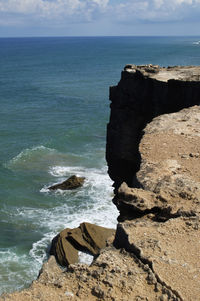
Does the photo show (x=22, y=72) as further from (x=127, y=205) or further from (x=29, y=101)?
(x=127, y=205)

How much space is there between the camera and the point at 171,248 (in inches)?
286

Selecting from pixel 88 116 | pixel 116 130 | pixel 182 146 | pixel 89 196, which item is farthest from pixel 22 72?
pixel 182 146

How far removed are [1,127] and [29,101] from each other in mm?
13178

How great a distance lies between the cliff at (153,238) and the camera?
643 cm

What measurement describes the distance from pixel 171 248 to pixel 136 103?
13.6 m

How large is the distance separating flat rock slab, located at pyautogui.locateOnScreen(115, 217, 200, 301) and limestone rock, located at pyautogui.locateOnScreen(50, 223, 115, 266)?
1317cm

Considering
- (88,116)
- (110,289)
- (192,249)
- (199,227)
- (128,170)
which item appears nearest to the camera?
(110,289)

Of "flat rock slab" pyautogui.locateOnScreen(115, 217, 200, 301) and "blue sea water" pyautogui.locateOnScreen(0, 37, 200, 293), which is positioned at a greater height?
"flat rock slab" pyautogui.locateOnScreen(115, 217, 200, 301)

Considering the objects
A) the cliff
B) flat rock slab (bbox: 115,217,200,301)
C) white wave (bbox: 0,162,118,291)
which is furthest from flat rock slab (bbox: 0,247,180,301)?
white wave (bbox: 0,162,118,291)

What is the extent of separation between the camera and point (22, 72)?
304 ft

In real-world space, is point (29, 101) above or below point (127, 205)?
below

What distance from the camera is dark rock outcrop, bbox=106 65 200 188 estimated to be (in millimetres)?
18266

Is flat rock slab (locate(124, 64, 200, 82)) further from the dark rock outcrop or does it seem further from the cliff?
the cliff

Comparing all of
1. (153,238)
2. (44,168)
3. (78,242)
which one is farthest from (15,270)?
(44,168)
